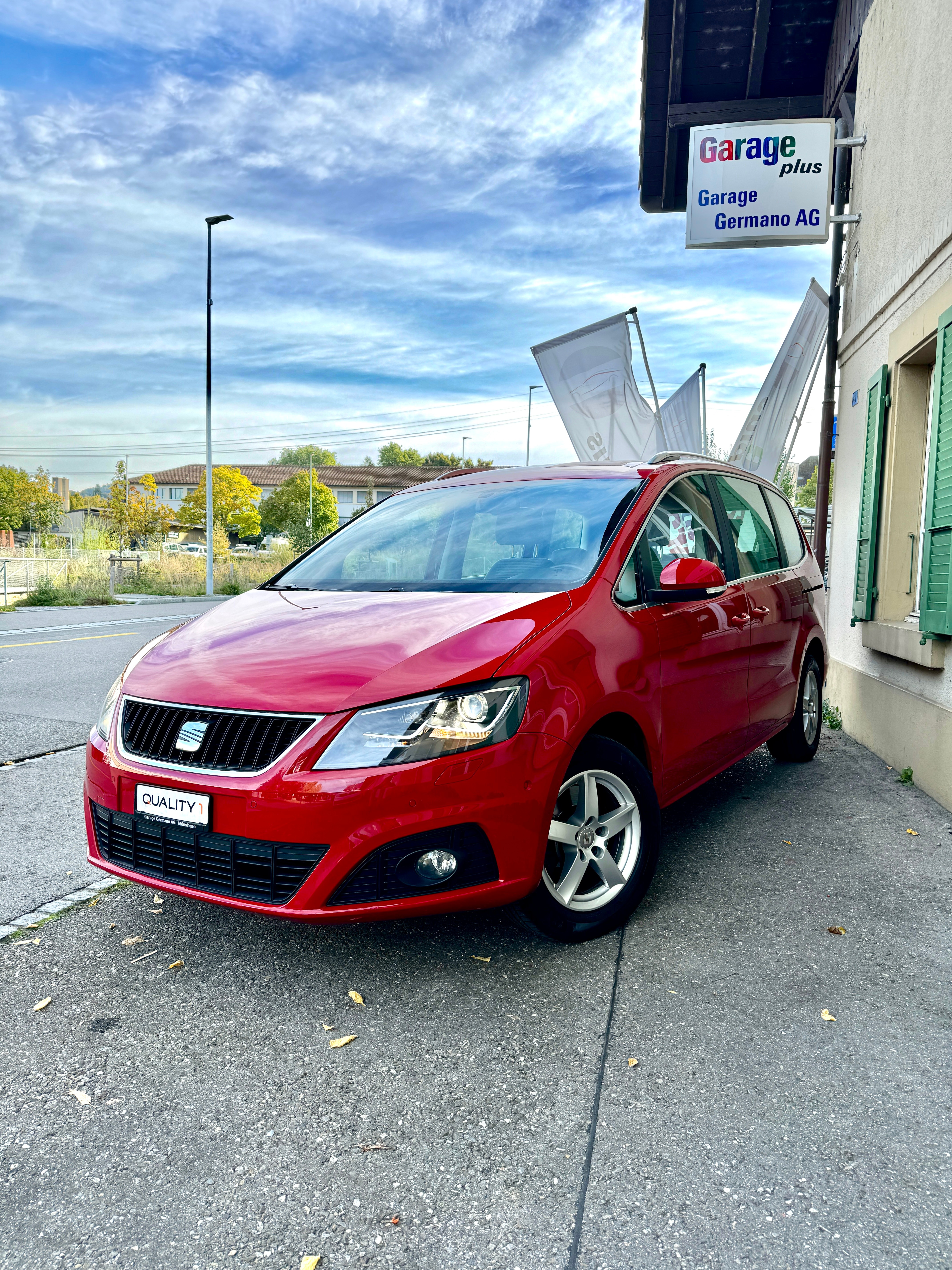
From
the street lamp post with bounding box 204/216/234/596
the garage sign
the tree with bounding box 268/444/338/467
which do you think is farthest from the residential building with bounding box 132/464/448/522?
the garage sign

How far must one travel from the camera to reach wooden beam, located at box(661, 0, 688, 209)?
1145 cm

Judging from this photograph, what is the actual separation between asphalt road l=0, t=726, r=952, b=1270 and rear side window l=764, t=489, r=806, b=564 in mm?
2337

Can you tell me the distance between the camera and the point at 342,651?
2971 millimetres

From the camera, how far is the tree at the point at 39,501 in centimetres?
6191

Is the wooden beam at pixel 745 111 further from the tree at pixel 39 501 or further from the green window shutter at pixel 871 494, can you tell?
the tree at pixel 39 501

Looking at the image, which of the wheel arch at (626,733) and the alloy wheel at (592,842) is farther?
the wheel arch at (626,733)

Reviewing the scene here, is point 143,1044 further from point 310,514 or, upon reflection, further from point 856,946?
point 310,514

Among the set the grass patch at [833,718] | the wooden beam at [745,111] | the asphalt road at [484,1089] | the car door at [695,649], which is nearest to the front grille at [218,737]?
the asphalt road at [484,1089]

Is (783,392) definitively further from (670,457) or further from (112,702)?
(112,702)

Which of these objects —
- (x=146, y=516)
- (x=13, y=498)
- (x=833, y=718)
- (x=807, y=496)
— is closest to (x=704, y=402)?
(x=833, y=718)

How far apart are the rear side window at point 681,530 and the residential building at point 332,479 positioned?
94.7 m

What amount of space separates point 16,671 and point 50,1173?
8.26 m

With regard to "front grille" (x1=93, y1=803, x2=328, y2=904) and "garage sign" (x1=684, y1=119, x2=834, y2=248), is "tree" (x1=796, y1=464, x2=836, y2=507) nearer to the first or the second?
"garage sign" (x1=684, y1=119, x2=834, y2=248)

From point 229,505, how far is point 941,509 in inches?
2612
